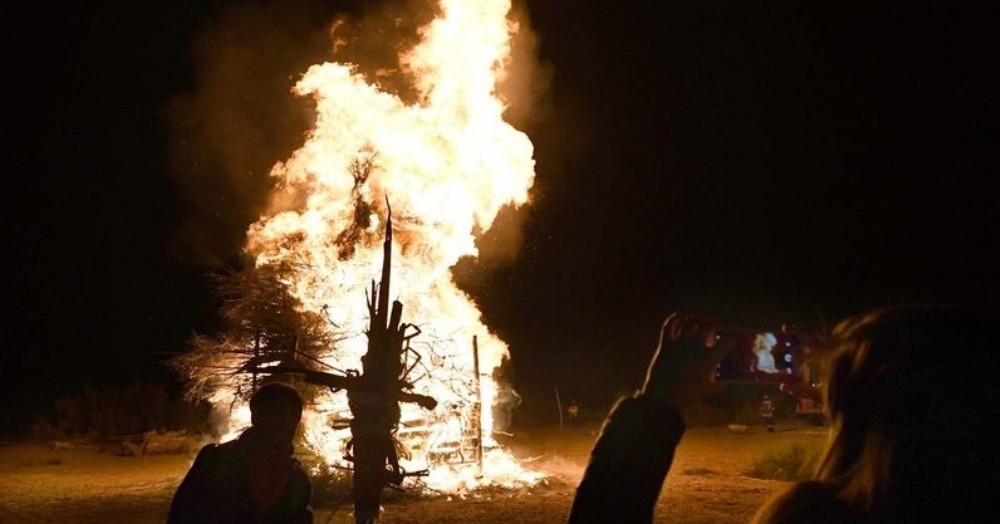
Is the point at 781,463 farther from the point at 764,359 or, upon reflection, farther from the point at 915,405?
the point at 915,405

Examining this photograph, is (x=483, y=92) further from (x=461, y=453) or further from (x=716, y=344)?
(x=716, y=344)

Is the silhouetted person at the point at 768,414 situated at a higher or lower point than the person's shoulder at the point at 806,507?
lower

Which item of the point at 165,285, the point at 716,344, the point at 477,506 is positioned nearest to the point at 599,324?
the point at 165,285

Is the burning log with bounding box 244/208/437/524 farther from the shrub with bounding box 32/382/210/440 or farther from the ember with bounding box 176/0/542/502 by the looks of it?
the shrub with bounding box 32/382/210/440

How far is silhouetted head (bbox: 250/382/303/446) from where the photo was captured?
3.11m

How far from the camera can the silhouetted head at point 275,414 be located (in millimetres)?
3107

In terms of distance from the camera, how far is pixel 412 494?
12.2 meters

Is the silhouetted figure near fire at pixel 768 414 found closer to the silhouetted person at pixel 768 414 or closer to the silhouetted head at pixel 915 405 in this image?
the silhouetted person at pixel 768 414

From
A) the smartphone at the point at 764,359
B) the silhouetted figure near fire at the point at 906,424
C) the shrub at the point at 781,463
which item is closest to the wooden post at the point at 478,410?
the shrub at the point at 781,463

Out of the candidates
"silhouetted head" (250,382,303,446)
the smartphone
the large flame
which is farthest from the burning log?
the large flame

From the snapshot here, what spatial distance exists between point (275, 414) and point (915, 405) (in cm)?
251

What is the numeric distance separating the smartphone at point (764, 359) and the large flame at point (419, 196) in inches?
437

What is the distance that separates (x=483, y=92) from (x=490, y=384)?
584 cm

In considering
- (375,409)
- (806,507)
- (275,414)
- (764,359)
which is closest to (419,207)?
(375,409)
